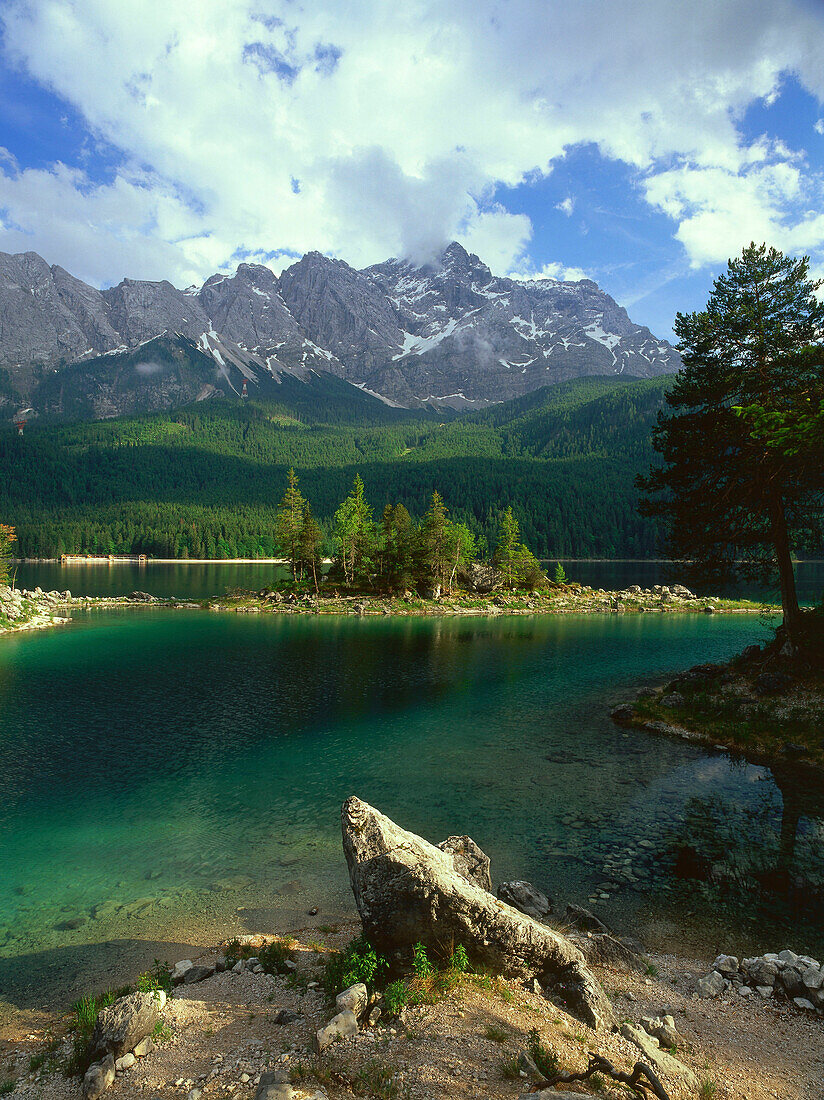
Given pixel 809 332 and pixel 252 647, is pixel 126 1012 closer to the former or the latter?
pixel 809 332

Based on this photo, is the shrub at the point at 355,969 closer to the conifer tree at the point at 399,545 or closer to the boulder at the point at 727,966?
the boulder at the point at 727,966

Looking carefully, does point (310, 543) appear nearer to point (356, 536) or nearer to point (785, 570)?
point (356, 536)

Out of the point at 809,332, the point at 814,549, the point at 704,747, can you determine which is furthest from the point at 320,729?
the point at 809,332

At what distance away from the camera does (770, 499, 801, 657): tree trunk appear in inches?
1172

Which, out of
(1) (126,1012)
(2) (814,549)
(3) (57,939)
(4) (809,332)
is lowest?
(3) (57,939)

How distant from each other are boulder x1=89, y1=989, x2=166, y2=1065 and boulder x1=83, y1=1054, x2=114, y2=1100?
318 mm

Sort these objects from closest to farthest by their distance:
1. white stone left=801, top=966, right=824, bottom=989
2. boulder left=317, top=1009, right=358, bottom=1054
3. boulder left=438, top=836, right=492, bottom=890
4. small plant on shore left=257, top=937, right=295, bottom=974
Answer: boulder left=317, top=1009, right=358, bottom=1054 → white stone left=801, top=966, right=824, bottom=989 → small plant on shore left=257, top=937, right=295, bottom=974 → boulder left=438, top=836, right=492, bottom=890

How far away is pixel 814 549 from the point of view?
104 ft

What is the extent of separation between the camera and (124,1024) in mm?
9016

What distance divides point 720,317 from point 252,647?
46.5 meters

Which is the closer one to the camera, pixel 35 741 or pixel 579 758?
pixel 579 758

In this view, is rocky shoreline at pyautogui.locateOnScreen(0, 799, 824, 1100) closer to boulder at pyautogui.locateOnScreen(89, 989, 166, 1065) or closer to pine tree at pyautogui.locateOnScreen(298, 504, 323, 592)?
boulder at pyautogui.locateOnScreen(89, 989, 166, 1065)

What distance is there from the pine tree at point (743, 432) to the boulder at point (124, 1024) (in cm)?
3009

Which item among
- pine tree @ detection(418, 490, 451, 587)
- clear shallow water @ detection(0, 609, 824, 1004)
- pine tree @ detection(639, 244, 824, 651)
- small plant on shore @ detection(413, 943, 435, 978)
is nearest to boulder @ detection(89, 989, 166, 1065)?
clear shallow water @ detection(0, 609, 824, 1004)
